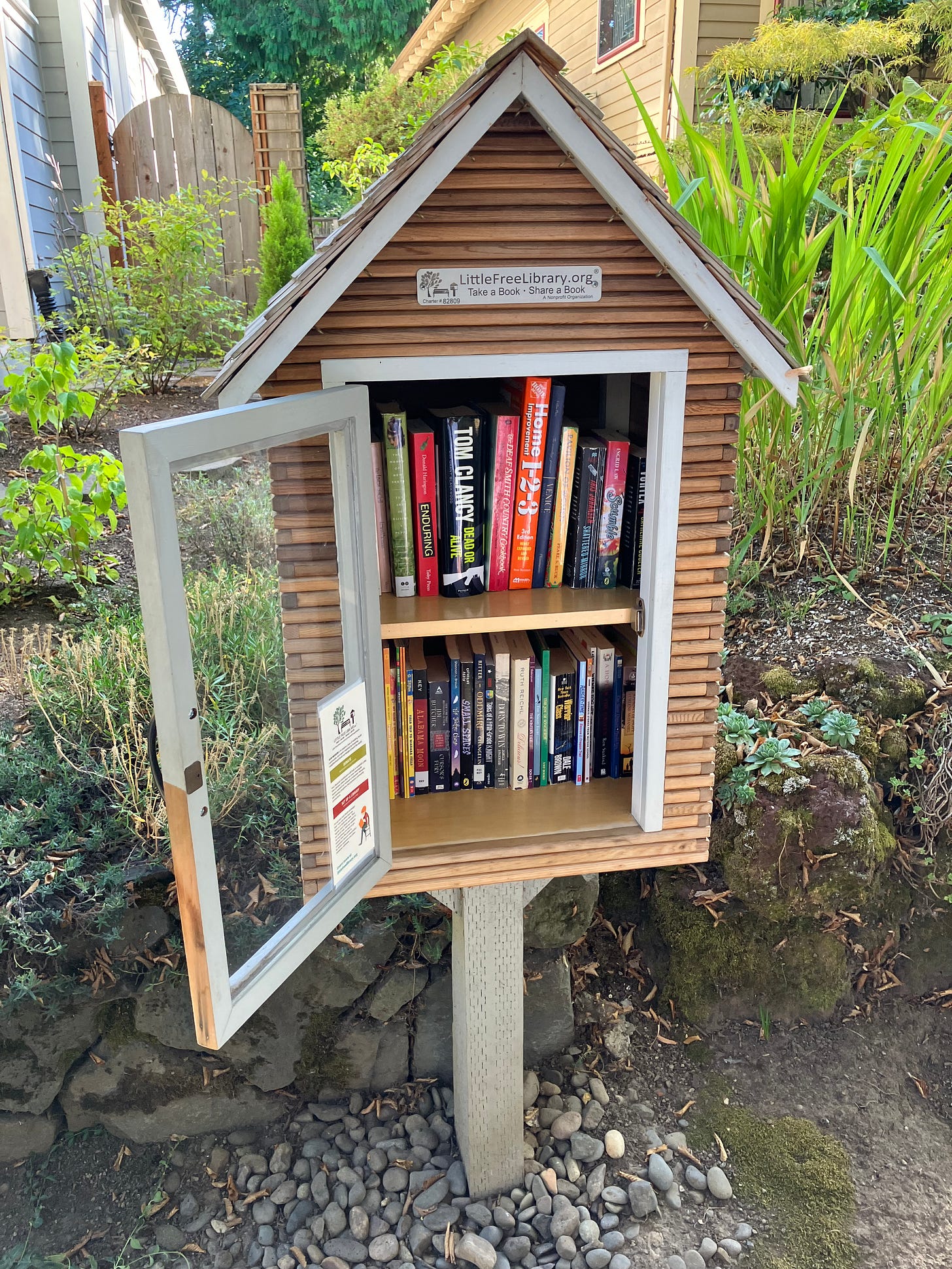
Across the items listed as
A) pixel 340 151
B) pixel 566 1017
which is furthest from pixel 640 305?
pixel 340 151

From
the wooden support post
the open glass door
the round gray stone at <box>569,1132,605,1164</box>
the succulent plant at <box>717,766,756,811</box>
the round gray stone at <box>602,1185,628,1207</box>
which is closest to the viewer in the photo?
the open glass door

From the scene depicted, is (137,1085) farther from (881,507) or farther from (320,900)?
(881,507)

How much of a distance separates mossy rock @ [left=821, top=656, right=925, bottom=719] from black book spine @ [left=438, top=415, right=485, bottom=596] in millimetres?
1425

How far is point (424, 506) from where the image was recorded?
1.64m

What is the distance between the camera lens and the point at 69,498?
3.00 meters

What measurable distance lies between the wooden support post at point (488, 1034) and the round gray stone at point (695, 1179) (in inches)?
16.2

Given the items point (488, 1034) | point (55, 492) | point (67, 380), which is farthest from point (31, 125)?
point (488, 1034)

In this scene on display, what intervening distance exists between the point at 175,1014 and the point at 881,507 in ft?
8.64

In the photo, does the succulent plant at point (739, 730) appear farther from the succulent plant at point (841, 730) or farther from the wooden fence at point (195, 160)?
the wooden fence at point (195, 160)

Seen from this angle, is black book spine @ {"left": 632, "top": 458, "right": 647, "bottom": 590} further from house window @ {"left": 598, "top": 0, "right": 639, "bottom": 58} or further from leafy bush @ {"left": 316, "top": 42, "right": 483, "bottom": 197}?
house window @ {"left": 598, "top": 0, "right": 639, "bottom": 58}

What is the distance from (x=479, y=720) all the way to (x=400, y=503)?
1.53ft

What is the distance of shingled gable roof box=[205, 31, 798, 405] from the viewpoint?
1230 millimetres

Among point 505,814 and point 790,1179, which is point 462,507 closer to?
point 505,814

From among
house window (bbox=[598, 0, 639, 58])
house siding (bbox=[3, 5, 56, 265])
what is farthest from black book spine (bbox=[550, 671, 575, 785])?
house window (bbox=[598, 0, 639, 58])
